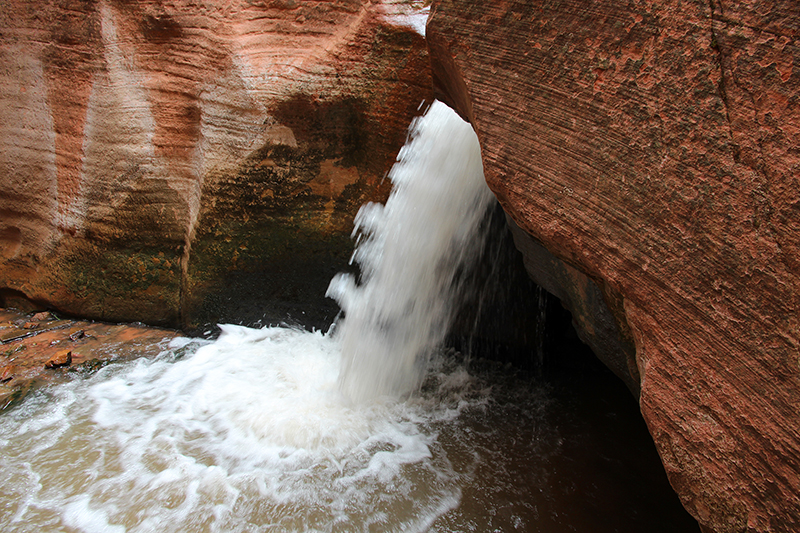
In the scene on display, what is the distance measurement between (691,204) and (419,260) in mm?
2081

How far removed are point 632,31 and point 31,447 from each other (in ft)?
10.4

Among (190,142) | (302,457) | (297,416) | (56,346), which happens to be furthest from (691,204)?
(56,346)

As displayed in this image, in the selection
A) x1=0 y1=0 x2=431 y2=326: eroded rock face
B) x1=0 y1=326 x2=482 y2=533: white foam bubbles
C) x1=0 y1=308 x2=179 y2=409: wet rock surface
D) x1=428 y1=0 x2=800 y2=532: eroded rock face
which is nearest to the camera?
x1=428 y1=0 x2=800 y2=532: eroded rock face

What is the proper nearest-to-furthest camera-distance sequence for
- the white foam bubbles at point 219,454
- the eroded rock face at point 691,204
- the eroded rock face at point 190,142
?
the eroded rock face at point 691,204
the white foam bubbles at point 219,454
the eroded rock face at point 190,142

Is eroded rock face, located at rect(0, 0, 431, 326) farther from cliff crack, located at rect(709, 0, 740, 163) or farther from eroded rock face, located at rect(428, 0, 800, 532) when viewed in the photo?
cliff crack, located at rect(709, 0, 740, 163)

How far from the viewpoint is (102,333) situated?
361 cm

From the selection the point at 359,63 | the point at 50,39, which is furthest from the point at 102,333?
the point at 359,63

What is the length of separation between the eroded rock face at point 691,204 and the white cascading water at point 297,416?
122 cm

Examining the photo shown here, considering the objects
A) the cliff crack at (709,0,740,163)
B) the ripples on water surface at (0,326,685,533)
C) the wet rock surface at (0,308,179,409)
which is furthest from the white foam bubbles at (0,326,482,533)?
the cliff crack at (709,0,740,163)

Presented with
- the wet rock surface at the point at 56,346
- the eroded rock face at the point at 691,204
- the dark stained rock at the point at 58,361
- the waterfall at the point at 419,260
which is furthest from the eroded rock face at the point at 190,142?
the eroded rock face at the point at 691,204

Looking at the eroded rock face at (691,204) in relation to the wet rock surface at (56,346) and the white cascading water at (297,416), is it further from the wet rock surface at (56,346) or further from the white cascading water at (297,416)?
the wet rock surface at (56,346)

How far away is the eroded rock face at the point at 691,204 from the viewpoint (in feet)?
3.67

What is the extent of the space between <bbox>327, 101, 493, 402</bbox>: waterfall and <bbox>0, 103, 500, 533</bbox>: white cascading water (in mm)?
10

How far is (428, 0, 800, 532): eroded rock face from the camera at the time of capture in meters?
1.12
